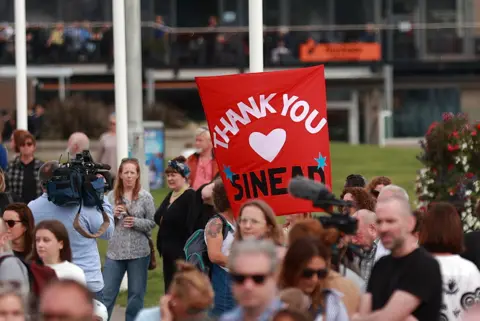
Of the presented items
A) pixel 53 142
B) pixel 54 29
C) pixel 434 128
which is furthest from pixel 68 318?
pixel 54 29

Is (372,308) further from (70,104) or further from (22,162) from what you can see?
(70,104)

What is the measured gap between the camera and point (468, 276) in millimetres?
8125

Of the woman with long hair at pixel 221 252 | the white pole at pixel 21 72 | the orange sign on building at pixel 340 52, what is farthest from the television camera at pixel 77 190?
the orange sign on building at pixel 340 52

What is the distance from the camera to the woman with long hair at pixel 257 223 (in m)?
8.51

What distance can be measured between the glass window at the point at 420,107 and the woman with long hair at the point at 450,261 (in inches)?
1742

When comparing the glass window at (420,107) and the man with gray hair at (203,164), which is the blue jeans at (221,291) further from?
the glass window at (420,107)

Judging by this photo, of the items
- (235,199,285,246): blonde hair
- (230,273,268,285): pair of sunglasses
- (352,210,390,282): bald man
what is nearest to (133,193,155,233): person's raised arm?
(352,210,390,282): bald man

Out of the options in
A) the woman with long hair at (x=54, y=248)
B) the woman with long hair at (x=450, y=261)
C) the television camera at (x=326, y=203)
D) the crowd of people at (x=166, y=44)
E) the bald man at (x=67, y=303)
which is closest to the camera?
the bald man at (x=67, y=303)

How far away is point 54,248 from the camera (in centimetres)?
892

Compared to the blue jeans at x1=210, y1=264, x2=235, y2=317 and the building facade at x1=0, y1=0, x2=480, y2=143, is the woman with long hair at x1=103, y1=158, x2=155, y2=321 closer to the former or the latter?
the blue jeans at x1=210, y1=264, x2=235, y2=317

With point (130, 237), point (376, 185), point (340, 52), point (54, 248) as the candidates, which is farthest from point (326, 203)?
point (340, 52)

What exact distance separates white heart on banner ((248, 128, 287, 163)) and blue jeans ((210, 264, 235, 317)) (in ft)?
3.17

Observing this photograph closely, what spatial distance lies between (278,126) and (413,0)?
44.2 m

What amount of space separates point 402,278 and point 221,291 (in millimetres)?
2994
